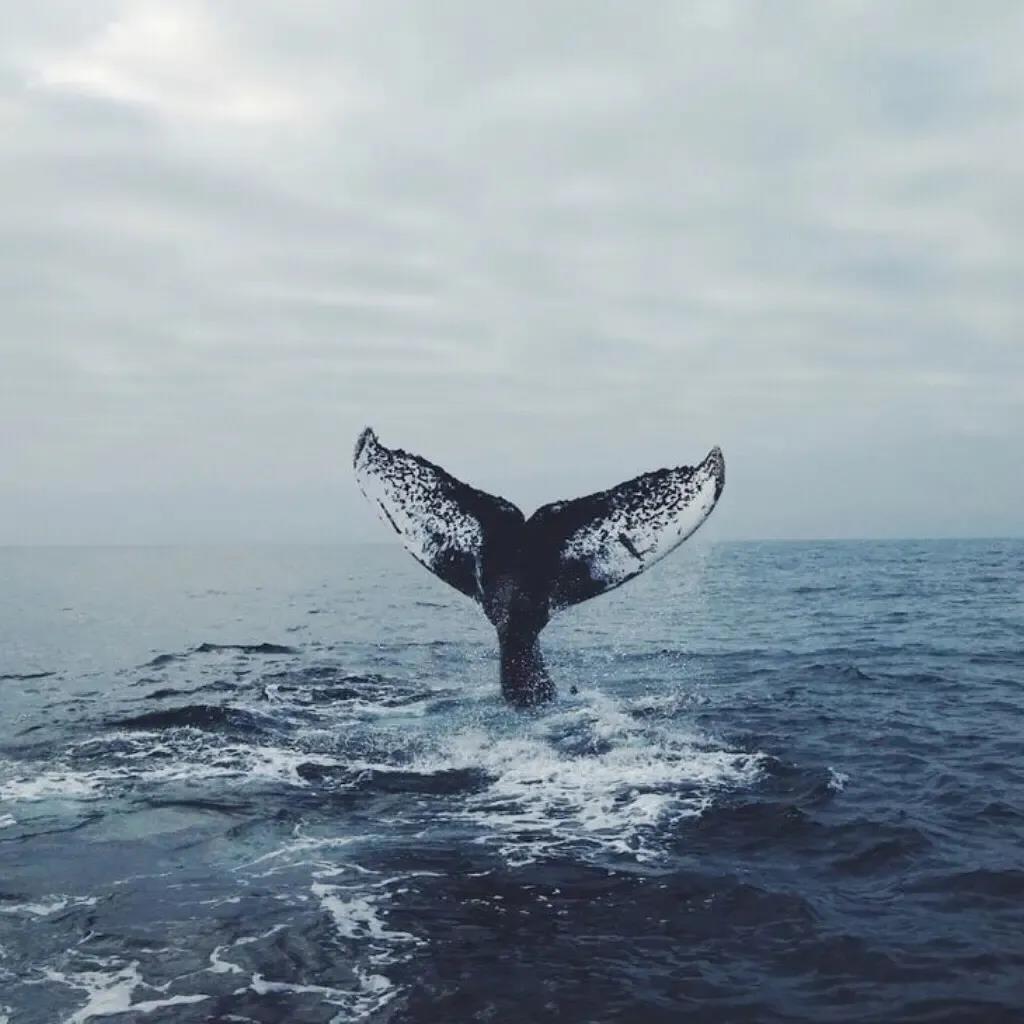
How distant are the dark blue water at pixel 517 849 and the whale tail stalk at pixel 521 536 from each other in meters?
1.69

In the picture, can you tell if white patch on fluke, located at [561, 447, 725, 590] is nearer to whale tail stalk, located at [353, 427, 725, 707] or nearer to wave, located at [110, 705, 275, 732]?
whale tail stalk, located at [353, 427, 725, 707]

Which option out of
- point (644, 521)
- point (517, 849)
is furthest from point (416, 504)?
point (517, 849)

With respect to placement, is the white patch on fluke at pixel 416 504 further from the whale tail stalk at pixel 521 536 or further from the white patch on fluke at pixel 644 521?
the white patch on fluke at pixel 644 521

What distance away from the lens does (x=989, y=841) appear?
25.7ft

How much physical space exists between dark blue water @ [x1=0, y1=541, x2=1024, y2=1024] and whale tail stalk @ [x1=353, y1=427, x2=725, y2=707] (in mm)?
1690

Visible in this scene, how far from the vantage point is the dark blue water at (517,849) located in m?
5.52

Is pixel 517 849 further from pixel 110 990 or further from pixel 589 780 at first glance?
pixel 110 990

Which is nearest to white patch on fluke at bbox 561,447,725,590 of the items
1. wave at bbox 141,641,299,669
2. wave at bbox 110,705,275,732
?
wave at bbox 110,705,275,732

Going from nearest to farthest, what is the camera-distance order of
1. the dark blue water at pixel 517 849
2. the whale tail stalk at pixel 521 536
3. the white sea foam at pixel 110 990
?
the white sea foam at pixel 110 990
the dark blue water at pixel 517 849
the whale tail stalk at pixel 521 536

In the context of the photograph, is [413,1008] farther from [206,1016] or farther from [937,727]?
[937,727]

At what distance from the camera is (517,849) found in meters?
7.70

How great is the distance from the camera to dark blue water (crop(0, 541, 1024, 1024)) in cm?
552

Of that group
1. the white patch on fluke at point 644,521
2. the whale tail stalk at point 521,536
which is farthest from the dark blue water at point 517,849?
the white patch on fluke at point 644,521

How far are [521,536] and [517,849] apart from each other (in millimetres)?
3397
